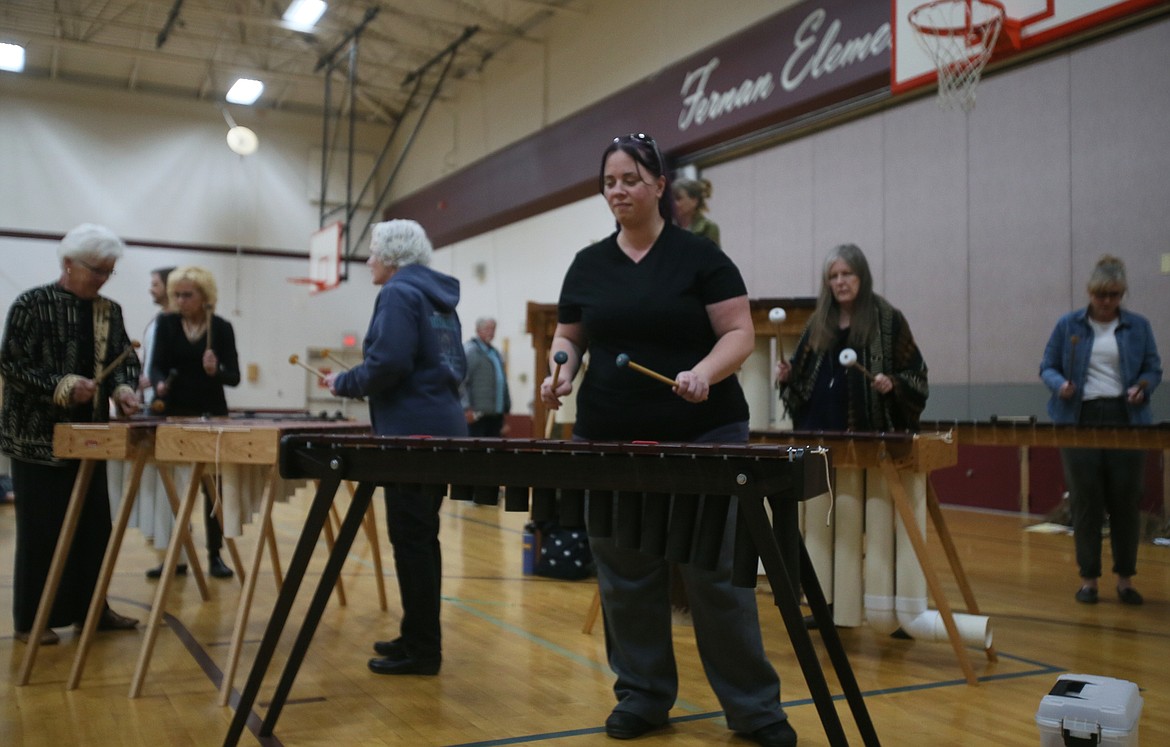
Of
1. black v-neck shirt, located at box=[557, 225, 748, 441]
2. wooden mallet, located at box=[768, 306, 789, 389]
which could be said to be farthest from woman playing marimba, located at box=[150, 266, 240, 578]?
black v-neck shirt, located at box=[557, 225, 748, 441]

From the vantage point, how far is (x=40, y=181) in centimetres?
1326

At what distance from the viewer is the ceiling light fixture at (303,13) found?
1034 cm

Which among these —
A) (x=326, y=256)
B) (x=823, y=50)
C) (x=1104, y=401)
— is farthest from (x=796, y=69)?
(x=326, y=256)

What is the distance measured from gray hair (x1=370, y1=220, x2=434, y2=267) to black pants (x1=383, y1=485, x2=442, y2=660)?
781mm

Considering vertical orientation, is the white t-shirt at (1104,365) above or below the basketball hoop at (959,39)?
below

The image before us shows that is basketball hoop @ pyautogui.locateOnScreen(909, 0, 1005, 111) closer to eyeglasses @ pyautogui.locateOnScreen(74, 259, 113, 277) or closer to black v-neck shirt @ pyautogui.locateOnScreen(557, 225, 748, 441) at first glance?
black v-neck shirt @ pyautogui.locateOnScreen(557, 225, 748, 441)

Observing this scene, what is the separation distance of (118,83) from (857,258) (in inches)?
511

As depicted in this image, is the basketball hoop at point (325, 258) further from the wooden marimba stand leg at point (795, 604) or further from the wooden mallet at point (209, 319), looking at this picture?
the wooden marimba stand leg at point (795, 604)

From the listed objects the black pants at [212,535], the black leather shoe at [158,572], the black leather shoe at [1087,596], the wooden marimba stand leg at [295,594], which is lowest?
the black leather shoe at [158,572]

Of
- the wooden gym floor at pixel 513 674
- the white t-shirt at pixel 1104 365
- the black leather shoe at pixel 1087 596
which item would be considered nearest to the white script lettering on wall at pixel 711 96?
the white t-shirt at pixel 1104 365

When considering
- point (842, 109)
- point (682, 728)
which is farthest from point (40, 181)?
point (682, 728)

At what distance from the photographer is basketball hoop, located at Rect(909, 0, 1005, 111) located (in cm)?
537

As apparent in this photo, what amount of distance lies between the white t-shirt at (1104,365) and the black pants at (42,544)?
4448 mm

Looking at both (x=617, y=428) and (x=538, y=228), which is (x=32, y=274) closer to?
(x=538, y=228)
